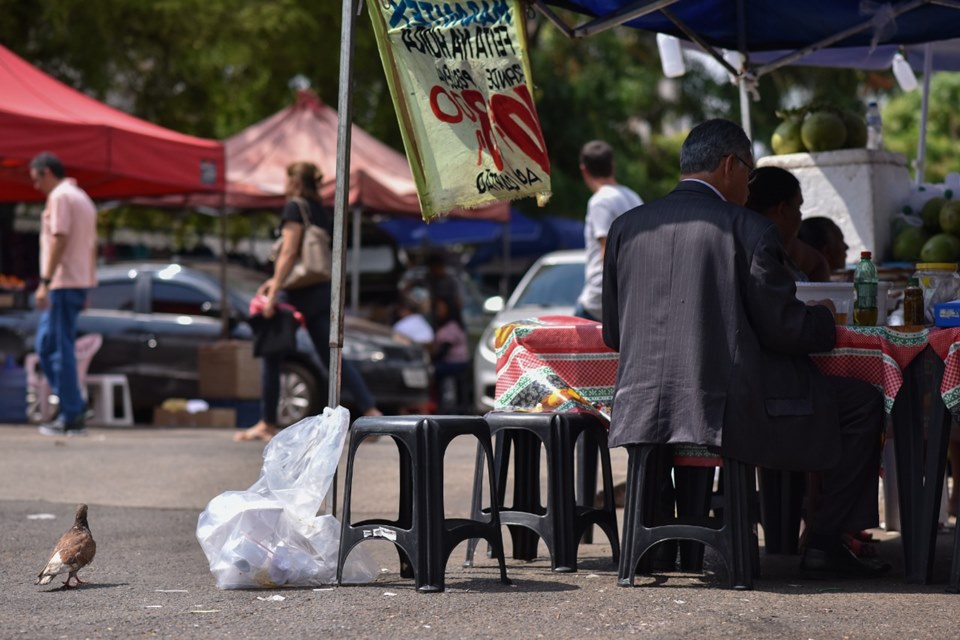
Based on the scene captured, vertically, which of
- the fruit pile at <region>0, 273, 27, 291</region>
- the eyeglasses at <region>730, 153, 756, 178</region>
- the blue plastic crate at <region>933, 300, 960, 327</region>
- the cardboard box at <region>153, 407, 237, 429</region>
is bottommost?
the cardboard box at <region>153, 407, 237, 429</region>

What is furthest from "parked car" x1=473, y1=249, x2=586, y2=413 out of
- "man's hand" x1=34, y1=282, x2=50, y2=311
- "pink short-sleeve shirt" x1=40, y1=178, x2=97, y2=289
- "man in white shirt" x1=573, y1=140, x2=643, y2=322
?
"man in white shirt" x1=573, y1=140, x2=643, y2=322

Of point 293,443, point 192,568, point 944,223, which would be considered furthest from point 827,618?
point 944,223

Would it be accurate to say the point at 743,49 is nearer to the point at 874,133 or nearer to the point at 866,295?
the point at 874,133

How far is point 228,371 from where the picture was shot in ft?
48.8

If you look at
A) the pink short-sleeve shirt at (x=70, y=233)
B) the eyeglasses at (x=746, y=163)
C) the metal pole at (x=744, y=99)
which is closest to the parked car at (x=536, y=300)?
the pink short-sleeve shirt at (x=70, y=233)

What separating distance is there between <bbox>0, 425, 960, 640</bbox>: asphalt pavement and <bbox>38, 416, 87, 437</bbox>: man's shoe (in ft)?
15.1

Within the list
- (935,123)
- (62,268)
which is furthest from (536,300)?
(935,123)

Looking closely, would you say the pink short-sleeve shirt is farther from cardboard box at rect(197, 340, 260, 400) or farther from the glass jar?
the glass jar

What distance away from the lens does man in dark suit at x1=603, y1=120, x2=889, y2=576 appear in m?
5.51

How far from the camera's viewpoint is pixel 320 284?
445 inches

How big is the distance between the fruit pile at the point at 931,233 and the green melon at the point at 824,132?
565mm

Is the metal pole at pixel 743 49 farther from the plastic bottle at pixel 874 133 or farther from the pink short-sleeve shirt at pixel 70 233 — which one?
the pink short-sleeve shirt at pixel 70 233

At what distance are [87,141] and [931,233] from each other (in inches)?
307

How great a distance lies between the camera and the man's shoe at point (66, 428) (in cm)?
1267
